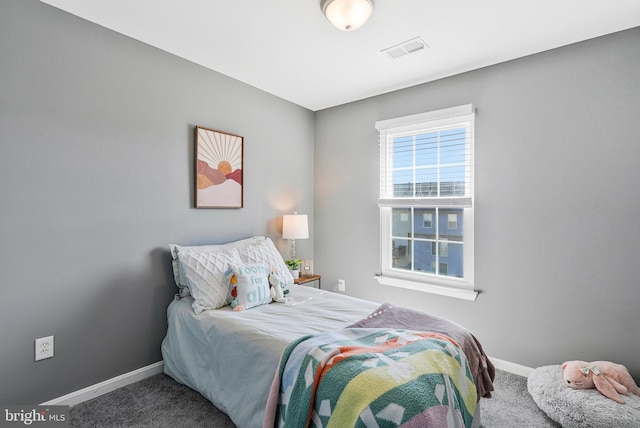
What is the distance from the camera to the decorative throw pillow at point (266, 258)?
8.50ft

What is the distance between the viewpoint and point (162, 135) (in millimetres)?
2471

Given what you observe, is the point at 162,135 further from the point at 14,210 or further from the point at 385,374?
the point at 385,374

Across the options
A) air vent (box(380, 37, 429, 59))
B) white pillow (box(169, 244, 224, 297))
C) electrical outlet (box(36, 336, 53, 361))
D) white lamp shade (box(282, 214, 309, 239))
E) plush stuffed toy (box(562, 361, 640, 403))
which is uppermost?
air vent (box(380, 37, 429, 59))

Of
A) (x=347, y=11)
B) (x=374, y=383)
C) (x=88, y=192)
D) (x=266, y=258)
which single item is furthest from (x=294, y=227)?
(x=374, y=383)

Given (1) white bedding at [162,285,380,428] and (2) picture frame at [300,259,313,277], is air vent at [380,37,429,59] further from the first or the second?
(2) picture frame at [300,259,313,277]

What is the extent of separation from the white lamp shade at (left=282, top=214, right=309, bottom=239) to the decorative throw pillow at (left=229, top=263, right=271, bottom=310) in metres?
0.92

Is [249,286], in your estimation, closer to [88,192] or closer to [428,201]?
[88,192]

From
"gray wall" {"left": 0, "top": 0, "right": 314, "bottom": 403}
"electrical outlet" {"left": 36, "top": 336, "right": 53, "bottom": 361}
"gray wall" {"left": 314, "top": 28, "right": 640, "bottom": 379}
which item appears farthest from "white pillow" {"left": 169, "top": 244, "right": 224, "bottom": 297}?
"gray wall" {"left": 314, "top": 28, "right": 640, "bottom": 379}

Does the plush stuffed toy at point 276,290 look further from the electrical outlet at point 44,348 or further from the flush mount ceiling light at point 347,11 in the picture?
the flush mount ceiling light at point 347,11

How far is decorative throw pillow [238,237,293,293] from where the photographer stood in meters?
2.59

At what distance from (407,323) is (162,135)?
2273mm

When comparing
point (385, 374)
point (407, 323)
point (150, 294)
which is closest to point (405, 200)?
point (407, 323)

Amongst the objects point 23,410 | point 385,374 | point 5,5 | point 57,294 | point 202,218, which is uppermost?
point 5,5

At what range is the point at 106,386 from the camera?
7.09ft
